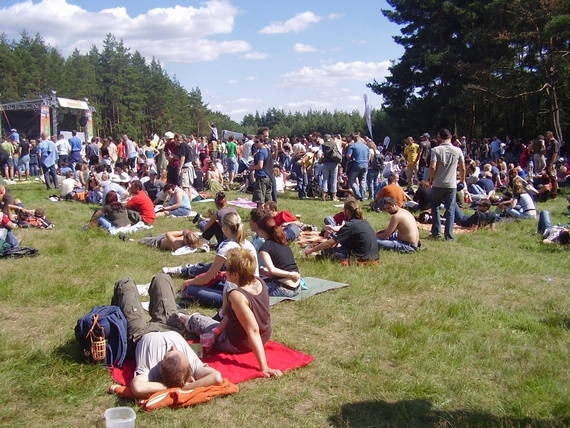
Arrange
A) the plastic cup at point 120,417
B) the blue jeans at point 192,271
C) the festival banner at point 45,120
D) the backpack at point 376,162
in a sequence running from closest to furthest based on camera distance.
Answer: the plastic cup at point 120,417
the blue jeans at point 192,271
the backpack at point 376,162
the festival banner at point 45,120

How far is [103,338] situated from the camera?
14.1ft

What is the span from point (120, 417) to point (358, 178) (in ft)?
39.2

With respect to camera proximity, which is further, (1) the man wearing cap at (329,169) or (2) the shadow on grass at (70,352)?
(1) the man wearing cap at (329,169)

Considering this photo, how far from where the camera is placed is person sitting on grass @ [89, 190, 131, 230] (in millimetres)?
10172

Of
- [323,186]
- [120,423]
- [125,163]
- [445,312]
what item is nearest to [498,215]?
[323,186]

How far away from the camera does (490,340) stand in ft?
16.0

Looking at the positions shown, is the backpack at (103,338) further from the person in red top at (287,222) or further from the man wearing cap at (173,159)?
the man wearing cap at (173,159)

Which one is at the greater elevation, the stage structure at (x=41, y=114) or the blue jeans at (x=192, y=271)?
the stage structure at (x=41, y=114)

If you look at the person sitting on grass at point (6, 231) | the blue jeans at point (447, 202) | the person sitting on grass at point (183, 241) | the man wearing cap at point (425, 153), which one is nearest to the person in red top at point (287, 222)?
the person sitting on grass at point (183, 241)

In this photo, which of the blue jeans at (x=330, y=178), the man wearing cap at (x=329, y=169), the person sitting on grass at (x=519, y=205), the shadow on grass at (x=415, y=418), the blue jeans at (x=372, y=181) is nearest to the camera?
the shadow on grass at (x=415, y=418)

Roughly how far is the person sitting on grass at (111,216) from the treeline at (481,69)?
18297 mm

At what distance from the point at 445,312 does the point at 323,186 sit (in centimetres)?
958

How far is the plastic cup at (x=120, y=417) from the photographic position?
338 cm

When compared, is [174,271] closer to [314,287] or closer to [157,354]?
[314,287]
